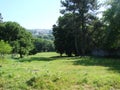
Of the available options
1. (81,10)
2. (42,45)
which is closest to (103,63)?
(81,10)

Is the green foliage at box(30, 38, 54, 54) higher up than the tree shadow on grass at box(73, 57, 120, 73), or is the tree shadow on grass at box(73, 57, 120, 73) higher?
the green foliage at box(30, 38, 54, 54)

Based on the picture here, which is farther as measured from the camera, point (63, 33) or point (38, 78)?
point (63, 33)

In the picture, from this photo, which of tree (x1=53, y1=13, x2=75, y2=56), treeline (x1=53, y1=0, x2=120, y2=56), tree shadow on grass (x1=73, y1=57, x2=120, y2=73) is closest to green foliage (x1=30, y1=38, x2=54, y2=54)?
tree (x1=53, y1=13, x2=75, y2=56)

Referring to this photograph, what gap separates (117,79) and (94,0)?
36563mm

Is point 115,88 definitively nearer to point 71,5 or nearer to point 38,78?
point 38,78

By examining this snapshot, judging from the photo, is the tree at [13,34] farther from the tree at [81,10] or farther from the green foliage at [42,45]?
the green foliage at [42,45]

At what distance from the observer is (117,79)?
14078mm

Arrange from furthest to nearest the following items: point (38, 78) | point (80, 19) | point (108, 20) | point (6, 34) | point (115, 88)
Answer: point (6, 34) < point (80, 19) < point (108, 20) < point (38, 78) < point (115, 88)

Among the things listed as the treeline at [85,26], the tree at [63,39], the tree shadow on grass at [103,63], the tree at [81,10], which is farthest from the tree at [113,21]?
the tree at [63,39]

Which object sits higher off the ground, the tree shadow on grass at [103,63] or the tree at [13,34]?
the tree at [13,34]

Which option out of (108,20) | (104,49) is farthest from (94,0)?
(108,20)

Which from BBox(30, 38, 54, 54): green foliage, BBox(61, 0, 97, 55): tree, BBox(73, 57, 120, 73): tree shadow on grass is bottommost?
BBox(73, 57, 120, 73): tree shadow on grass

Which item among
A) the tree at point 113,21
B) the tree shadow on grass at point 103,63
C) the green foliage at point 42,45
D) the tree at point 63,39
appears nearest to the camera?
the tree shadow on grass at point 103,63

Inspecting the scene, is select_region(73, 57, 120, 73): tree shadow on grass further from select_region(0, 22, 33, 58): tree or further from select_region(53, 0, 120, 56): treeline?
select_region(0, 22, 33, 58): tree
